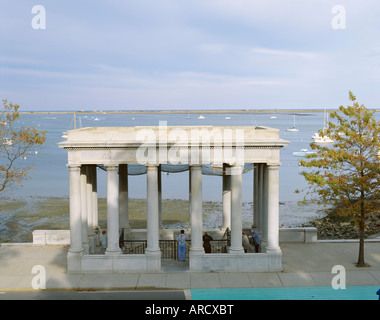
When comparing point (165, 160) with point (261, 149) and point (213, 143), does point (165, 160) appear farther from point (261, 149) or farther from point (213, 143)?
point (261, 149)

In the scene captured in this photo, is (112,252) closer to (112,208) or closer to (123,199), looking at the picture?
(112,208)

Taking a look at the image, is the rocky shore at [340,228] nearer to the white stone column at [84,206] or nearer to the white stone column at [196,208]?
the white stone column at [196,208]

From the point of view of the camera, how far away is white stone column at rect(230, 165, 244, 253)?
19.9 metres

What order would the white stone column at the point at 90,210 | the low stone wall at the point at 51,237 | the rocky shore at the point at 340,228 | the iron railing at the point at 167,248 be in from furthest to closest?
1. the rocky shore at the point at 340,228
2. the low stone wall at the point at 51,237
3. the iron railing at the point at 167,248
4. the white stone column at the point at 90,210

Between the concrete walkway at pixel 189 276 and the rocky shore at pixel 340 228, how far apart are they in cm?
1170

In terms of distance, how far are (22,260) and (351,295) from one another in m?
15.0

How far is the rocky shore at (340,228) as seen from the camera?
34250mm

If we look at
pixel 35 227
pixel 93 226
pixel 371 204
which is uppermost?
pixel 371 204

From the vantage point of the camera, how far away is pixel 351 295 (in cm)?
1720

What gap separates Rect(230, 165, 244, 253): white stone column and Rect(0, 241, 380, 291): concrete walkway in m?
1.30

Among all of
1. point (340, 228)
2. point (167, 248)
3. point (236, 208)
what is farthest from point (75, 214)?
point (340, 228)

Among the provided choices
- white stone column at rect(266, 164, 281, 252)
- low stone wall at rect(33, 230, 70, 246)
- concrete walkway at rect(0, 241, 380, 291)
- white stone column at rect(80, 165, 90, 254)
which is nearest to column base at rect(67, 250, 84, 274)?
concrete walkway at rect(0, 241, 380, 291)

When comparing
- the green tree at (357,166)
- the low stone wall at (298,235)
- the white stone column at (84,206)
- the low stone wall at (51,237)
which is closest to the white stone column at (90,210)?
the white stone column at (84,206)
